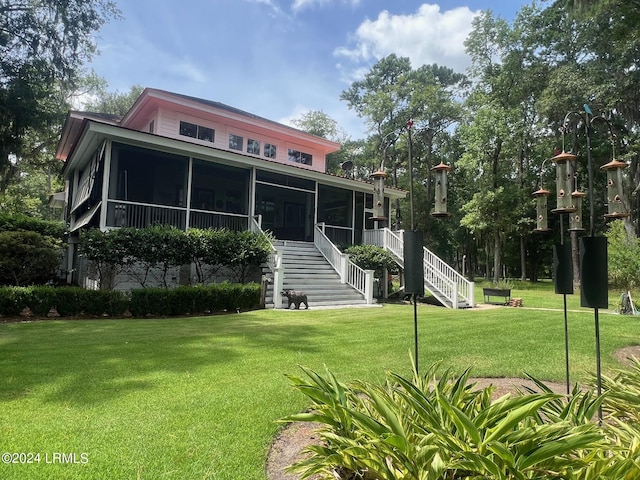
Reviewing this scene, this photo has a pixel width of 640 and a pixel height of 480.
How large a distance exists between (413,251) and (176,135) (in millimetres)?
14494

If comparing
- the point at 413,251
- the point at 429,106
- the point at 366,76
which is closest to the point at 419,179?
the point at 429,106

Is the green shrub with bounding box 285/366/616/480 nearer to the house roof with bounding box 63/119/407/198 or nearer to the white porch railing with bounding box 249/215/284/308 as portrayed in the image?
the white porch railing with bounding box 249/215/284/308

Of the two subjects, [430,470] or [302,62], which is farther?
[302,62]

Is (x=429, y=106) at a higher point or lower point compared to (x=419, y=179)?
higher

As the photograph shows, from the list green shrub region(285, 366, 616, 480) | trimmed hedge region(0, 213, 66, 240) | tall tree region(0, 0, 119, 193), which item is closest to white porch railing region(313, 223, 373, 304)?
trimmed hedge region(0, 213, 66, 240)

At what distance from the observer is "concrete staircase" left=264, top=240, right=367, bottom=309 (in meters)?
12.0

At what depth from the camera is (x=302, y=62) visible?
53.7 ft

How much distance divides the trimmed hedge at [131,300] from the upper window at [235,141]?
29.2ft

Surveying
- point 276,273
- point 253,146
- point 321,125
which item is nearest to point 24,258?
point 276,273

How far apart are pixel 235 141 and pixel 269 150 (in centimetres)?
191

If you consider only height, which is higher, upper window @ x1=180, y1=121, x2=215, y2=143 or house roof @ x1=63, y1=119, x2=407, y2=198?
upper window @ x1=180, y1=121, x2=215, y2=143

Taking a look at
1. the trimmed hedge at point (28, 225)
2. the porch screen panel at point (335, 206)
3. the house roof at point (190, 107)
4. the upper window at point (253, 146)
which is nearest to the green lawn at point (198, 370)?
the trimmed hedge at point (28, 225)

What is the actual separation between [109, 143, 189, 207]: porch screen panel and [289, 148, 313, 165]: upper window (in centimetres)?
616

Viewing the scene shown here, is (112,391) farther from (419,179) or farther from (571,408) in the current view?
(419,179)
